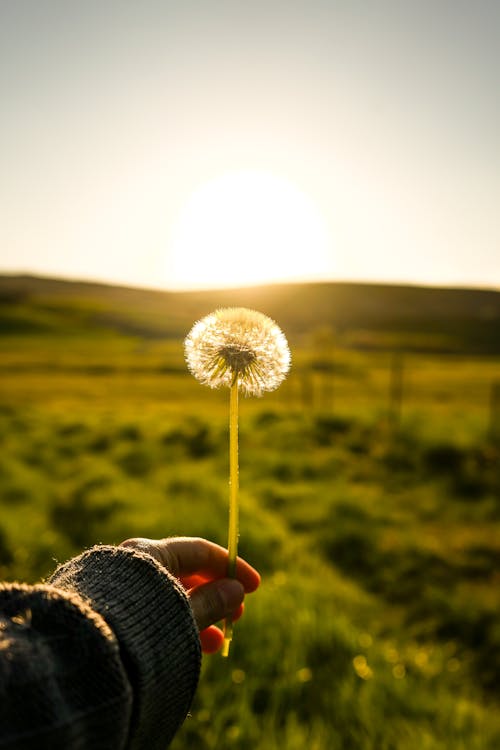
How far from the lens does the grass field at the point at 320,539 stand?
4043 mm

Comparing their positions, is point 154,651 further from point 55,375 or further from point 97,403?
point 55,375

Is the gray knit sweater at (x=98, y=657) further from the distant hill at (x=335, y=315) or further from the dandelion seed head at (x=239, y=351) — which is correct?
the distant hill at (x=335, y=315)

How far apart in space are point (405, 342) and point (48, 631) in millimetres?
73094

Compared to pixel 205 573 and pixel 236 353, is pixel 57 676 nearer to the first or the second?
pixel 205 573

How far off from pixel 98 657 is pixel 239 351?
2.66ft

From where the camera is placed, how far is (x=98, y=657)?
4.33ft

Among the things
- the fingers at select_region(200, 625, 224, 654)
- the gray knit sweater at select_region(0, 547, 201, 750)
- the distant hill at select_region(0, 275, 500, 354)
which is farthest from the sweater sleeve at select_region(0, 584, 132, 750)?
the distant hill at select_region(0, 275, 500, 354)

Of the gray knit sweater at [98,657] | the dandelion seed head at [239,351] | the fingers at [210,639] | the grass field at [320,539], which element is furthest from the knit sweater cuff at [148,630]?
the grass field at [320,539]

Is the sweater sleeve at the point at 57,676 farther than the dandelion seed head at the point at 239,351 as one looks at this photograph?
No

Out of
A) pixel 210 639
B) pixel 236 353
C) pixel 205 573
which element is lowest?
pixel 210 639

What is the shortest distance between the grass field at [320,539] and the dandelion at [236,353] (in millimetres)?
2875

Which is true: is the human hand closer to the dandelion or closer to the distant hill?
the dandelion

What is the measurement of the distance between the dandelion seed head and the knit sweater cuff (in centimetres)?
54

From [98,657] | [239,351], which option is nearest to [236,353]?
[239,351]
